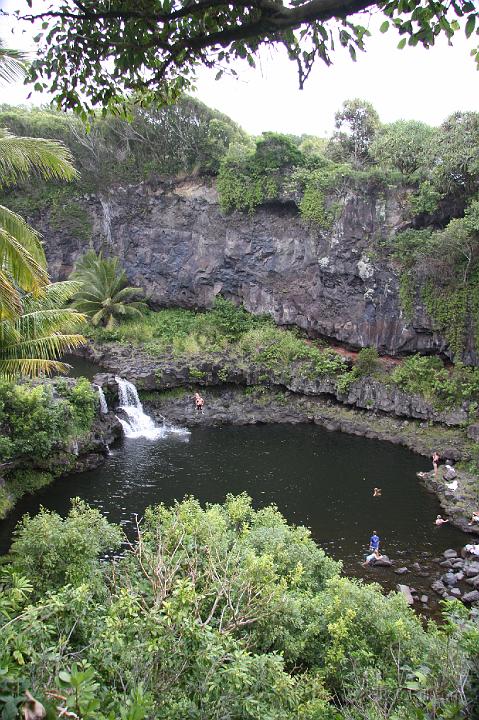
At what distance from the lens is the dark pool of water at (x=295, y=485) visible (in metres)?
15.8

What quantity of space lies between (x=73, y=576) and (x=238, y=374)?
1979 cm

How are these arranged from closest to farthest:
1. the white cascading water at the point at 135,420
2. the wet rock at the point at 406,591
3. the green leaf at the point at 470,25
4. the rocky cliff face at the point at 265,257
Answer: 1. the green leaf at the point at 470,25
2. the wet rock at the point at 406,591
3. the white cascading water at the point at 135,420
4. the rocky cliff face at the point at 265,257

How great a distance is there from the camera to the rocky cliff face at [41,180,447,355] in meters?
26.2

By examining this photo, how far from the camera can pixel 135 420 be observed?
23812 mm

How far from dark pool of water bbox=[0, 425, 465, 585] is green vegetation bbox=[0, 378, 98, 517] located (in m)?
0.62

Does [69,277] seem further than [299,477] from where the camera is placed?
Yes

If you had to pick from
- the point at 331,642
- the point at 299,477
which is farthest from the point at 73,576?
the point at 299,477

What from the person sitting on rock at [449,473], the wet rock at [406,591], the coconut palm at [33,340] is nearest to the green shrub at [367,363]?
the person sitting on rock at [449,473]

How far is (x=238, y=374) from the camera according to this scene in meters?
27.8

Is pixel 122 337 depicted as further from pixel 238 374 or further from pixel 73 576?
pixel 73 576

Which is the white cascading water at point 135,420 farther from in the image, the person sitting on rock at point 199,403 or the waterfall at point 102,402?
the person sitting on rock at point 199,403

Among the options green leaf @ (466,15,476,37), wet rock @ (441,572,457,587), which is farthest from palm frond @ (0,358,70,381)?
wet rock @ (441,572,457,587)

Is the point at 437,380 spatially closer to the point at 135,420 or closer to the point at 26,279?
the point at 135,420

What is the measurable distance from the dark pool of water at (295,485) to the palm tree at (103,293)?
1113 centimetres
